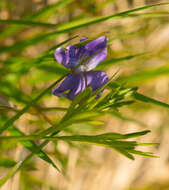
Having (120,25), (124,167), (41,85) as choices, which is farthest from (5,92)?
(124,167)

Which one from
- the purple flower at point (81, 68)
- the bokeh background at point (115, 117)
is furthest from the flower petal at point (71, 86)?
the bokeh background at point (115, 117)

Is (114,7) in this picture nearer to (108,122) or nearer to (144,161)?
(108,122)

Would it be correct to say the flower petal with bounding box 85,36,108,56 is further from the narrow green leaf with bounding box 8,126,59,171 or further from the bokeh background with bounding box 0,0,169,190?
the bokeh background with bounding box 0,0,169,190

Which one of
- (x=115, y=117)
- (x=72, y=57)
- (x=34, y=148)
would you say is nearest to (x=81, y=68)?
(x=72, y=57)

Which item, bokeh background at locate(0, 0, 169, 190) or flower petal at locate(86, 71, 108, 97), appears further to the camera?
bokeh background at locate(0, 0, 169, 190)

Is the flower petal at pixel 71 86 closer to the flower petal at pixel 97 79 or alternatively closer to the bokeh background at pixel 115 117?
the flower petal at pixel 97 79

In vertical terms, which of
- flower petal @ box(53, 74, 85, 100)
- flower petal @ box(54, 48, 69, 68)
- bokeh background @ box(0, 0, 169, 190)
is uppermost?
flower petal @ box(54, 48, 69, 68)

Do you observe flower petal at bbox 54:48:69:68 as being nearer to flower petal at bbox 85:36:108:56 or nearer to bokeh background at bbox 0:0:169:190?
flower petal at bbox 85:36:108:56

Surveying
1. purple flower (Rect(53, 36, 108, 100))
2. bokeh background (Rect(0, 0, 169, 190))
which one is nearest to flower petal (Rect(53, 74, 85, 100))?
purple flower (Rect(53, 36, 108, 100))

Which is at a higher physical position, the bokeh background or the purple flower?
the purple flower
